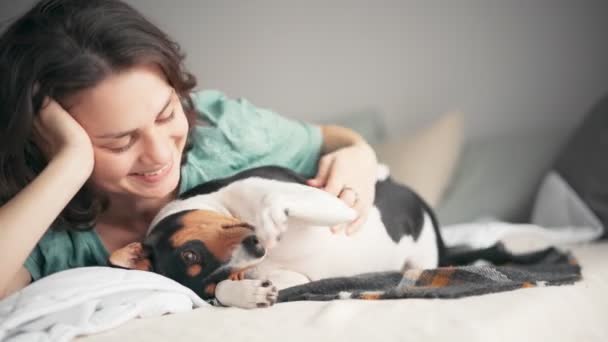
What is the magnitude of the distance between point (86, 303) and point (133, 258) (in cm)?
13

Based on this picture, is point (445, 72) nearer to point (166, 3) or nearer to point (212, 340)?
point (166, 3)

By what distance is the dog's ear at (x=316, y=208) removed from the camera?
1.02 m

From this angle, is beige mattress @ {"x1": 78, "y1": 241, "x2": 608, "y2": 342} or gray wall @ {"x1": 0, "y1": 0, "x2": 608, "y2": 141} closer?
beige mattress @ {"x1": 78, "y1": 241, "x2": 608, "y2": 342}

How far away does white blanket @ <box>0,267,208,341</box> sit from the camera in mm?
872

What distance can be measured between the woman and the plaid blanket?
4.7 inches

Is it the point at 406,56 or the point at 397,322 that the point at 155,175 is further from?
the point at 406,56

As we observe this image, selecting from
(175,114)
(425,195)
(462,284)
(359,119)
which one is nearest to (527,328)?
(462,284)

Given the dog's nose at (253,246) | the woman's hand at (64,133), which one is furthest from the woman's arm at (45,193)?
the dog's nose at (253,246)

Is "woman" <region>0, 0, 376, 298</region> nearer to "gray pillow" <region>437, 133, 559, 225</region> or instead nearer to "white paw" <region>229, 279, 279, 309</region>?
"white paw" <region>229, 279, 279, 309</region>

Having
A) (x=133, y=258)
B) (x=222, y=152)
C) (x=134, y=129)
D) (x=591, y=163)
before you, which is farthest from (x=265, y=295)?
(x=591, y=163)

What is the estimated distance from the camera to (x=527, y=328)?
90 centimetres

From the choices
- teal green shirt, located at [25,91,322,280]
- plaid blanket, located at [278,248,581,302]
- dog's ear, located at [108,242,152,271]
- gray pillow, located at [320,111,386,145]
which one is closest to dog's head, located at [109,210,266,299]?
dog's ear, located at [108,242,152,271]

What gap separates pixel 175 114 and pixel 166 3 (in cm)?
115

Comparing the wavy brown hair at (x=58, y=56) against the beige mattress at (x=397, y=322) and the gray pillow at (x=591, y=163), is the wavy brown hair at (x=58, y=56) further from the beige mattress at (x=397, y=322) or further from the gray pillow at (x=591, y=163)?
the gray pillow at (x=591, y=163)
